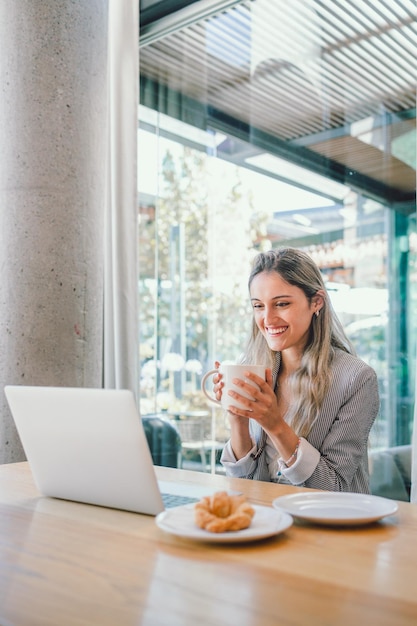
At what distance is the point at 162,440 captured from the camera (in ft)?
12.0

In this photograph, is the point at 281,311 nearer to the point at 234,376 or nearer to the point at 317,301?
the point at 317,301

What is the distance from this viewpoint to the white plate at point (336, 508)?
1047 millimetres

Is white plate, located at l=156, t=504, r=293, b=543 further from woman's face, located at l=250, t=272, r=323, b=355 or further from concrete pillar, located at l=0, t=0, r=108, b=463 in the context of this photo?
concrete pillar, located at l=0, t=0, r=108, b=463

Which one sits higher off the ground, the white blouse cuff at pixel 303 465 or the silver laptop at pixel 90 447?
the silver laptop at pixel 90 447

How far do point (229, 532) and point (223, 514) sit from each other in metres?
0.03

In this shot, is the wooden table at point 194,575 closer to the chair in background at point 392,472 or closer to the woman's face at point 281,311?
the woman's face at point 281,311

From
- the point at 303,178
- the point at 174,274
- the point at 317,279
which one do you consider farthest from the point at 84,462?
the point at 174,274

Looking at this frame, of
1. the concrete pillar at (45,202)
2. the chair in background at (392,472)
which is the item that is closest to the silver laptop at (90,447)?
the concrete pillar at (45,202)

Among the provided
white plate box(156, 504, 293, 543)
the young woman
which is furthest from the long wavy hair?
white plate box(156, 504, 293, 543)

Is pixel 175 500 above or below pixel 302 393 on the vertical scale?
below

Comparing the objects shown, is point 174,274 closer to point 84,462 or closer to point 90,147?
point 90,147

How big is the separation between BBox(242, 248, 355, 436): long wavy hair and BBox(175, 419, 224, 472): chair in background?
1707 mm

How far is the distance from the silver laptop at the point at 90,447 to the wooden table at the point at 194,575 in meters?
0.05

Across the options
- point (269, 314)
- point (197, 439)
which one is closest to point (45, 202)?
point (269, 314)
